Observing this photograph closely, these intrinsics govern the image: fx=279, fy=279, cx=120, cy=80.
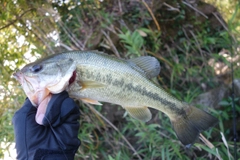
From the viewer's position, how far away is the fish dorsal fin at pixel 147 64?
6.48 ft

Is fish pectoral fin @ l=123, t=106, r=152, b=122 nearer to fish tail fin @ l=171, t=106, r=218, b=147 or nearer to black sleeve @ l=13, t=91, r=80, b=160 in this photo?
fish tail fin @ l=171, t=106, r=218, b=147

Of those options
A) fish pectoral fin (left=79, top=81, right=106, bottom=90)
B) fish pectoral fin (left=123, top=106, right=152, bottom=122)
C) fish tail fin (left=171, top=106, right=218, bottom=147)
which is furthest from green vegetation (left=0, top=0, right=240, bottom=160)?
fish pectoral fin (left=79, top=81, right=106, bottom=90)

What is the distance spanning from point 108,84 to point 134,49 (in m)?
1.04

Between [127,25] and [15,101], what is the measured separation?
1.58 metres

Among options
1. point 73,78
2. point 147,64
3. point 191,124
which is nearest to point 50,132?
point 73,78

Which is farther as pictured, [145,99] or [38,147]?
[145,99]

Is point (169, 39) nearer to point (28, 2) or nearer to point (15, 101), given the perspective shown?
point (28, 2)

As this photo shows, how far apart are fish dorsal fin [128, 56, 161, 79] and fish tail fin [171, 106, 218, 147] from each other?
0.43m

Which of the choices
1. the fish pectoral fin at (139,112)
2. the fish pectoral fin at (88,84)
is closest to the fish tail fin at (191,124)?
the fish pectoral fin at (139,112)

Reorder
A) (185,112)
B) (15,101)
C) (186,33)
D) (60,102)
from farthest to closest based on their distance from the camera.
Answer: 1. (186,33)
2. (15,101)
3. (185,112)
4. (60,102)

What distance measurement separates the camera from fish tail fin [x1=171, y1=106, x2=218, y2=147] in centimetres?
206

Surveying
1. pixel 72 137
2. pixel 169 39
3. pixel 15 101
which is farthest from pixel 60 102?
pixel 169 39

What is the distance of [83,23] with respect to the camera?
10.7 feet

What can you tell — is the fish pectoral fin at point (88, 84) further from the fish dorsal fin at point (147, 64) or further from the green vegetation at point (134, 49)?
the green vegetation at point (134, 49)
